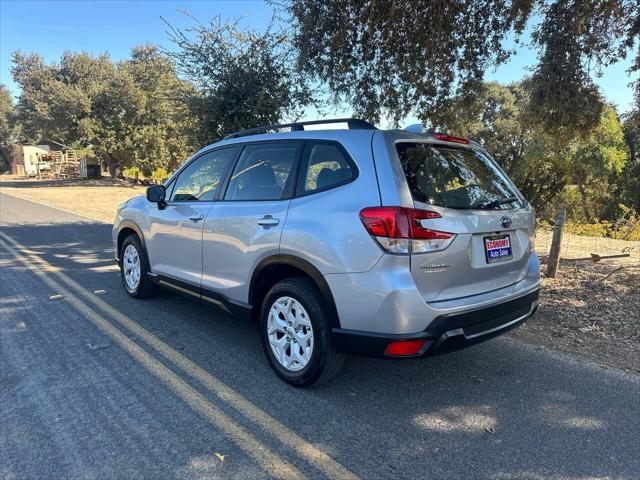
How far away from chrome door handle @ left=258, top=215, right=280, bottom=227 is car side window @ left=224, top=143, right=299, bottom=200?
0.18 m

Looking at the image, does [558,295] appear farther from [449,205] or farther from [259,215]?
[259,215]

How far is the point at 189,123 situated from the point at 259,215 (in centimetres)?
749

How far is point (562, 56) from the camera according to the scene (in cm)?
621

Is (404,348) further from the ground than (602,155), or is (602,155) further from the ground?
(602,155)

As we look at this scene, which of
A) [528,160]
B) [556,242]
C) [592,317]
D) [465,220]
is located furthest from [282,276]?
[528,160]

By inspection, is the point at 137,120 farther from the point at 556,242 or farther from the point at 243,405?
the point at 243,405

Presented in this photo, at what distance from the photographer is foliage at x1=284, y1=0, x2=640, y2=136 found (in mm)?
6199

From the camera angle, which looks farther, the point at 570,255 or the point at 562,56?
the point at 570,255

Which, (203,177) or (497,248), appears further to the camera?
(203,177)

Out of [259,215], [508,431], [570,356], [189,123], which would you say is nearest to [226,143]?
[259,215]

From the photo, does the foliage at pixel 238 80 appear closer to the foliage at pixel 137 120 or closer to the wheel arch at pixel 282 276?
the wheel arch at pixel 282 276

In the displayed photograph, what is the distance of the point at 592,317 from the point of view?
512 centimetres

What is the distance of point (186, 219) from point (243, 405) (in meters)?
2.05

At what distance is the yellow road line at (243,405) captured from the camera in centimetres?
263
